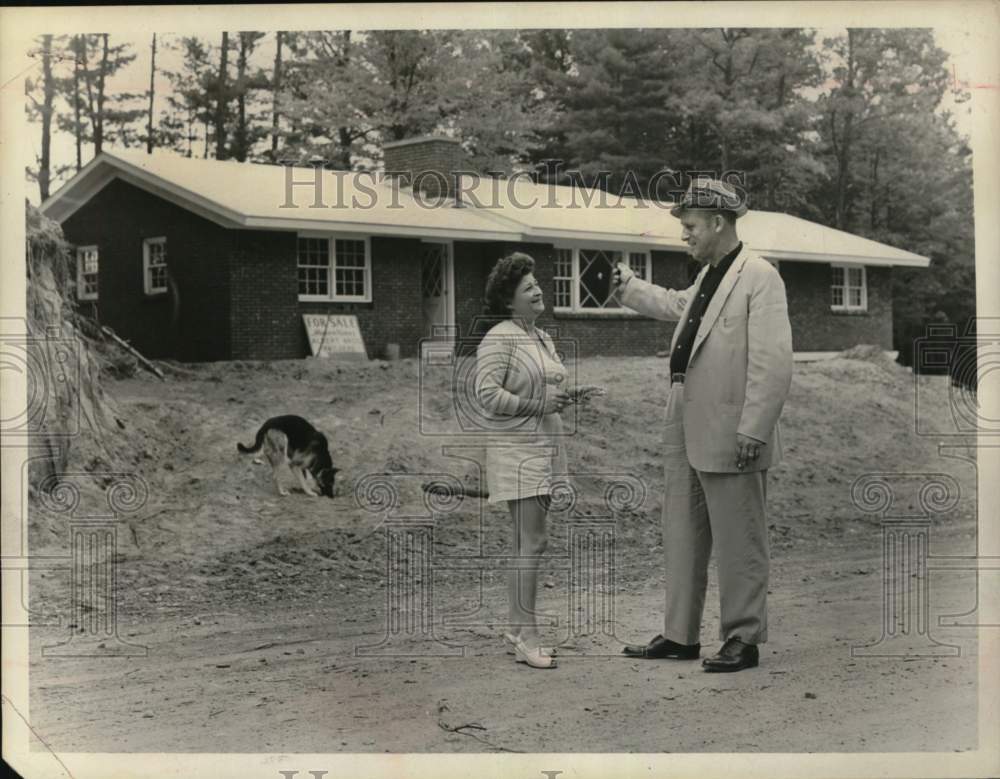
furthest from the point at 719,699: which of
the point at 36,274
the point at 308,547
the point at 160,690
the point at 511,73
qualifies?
the point at 36,274

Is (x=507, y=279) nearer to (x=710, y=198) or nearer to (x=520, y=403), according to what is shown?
(x=520, y=403)

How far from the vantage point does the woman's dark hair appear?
227 inches

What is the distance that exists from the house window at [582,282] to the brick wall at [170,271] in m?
3.13

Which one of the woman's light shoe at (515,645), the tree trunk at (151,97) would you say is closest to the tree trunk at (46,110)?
the tree trunk at (151,97)

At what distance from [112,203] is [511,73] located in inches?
128

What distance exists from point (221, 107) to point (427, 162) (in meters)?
1.50

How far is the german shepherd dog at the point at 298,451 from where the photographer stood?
8.48 m

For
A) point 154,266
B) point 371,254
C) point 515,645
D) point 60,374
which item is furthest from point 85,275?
point 515,645

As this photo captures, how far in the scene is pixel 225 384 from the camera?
8922mm

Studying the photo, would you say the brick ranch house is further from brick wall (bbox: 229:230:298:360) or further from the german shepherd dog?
the german shepherd dog

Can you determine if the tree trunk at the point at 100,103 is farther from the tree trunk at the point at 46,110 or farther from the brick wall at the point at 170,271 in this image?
the brick wall at the point at 170,271

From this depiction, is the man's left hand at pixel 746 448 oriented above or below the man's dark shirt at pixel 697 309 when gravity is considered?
below
